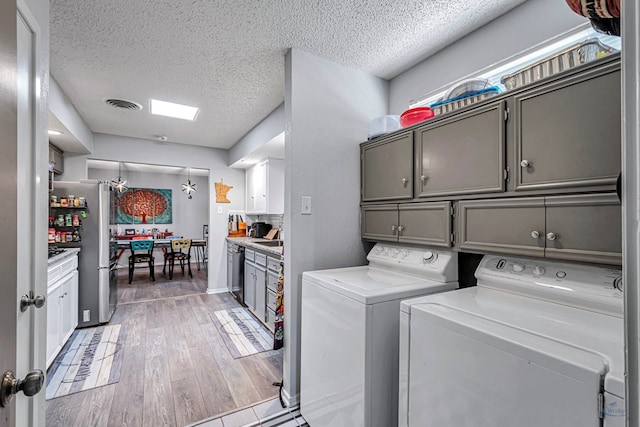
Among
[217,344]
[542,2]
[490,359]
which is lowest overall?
[217,344]

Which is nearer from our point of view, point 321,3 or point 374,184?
point 321,3

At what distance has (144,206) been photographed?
22.8 ft

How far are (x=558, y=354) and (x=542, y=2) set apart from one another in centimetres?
173

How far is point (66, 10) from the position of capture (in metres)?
1.63

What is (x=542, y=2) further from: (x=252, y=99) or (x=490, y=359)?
(x=252, y=99)

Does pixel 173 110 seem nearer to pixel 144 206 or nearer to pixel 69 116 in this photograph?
pixel 69 116

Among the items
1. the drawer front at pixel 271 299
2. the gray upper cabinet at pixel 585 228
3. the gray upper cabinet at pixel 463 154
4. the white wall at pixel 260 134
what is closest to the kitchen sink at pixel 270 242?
the drawer front at pixel 271 299

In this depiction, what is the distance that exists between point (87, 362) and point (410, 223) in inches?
114

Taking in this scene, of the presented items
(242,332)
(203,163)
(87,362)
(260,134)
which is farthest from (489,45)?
(203,163)

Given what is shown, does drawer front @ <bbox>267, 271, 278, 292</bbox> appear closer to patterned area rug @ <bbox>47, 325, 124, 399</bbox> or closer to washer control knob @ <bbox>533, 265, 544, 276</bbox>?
patterned area rug @ <bbox>47, 325, 124, 399</bbox>

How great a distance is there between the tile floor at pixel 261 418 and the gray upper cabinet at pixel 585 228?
1685mm

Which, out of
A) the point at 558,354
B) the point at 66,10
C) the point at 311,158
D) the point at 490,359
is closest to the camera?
the point at 558,354

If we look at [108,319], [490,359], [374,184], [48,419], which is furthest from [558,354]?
[108,319]

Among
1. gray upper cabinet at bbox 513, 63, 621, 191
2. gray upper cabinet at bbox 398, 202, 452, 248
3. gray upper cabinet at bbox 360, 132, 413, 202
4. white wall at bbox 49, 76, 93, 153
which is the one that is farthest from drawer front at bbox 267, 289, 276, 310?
white wall at bbox 49, 76, 93, 153
